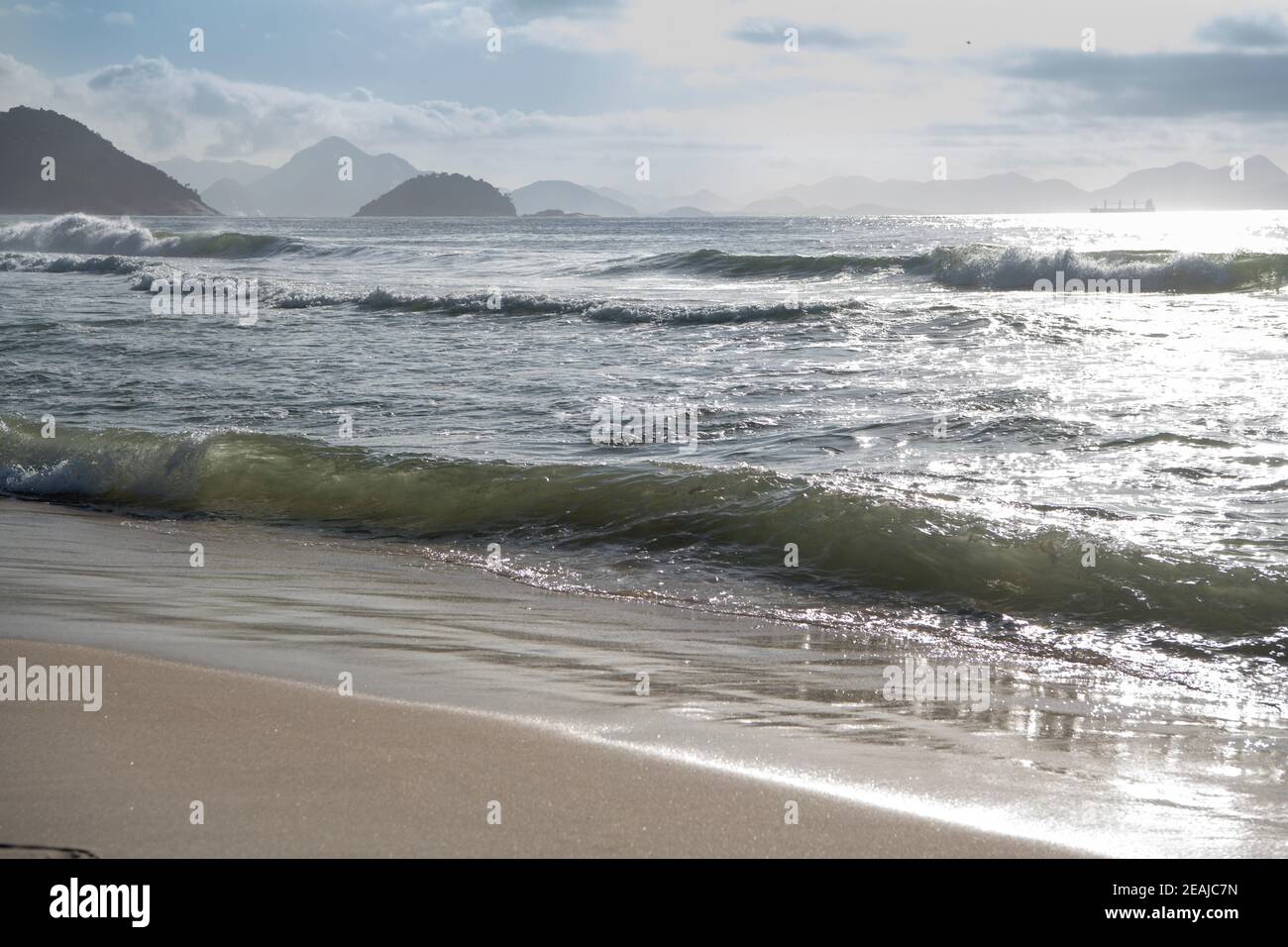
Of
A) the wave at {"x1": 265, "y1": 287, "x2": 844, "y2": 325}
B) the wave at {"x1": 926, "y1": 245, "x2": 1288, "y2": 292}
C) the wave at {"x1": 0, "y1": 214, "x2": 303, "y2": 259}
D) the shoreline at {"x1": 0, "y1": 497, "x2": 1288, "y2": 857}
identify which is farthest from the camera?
the wave at {"x1": 0, "y1": 214, "x2": 303, "y2": 259}

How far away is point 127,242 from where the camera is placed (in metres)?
44.5

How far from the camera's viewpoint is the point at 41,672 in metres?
3.71

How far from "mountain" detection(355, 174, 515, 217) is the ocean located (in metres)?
177

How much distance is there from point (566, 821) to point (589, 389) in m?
9.20

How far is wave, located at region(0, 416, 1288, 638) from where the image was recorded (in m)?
5.45

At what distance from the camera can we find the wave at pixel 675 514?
5445mm

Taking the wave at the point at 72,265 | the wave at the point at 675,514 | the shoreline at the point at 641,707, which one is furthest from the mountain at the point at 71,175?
the shoreline at the point at 641,707

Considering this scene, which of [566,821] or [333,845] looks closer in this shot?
[333,845]

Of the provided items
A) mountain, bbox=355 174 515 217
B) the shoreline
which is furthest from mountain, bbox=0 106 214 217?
the shoreline

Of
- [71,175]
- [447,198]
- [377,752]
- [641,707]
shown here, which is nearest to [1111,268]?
[641,707]

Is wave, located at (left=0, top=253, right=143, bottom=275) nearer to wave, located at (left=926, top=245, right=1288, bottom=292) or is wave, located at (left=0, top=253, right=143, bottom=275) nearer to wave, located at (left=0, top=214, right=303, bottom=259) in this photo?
wave, located at (left=0, top=214, right=303, bottom=259)

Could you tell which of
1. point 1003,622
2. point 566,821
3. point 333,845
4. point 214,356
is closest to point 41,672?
point 333,845
